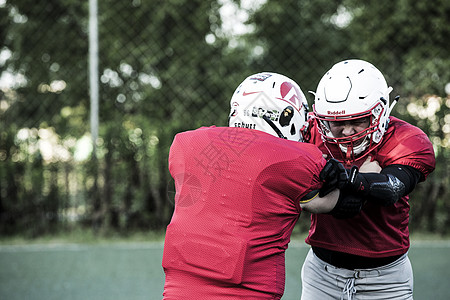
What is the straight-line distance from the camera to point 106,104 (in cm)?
1097

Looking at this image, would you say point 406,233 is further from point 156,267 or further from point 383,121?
point 156,267

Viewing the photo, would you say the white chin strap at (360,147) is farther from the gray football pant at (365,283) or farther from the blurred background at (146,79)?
the blurred background at (146,79)

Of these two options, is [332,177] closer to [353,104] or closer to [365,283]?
[353,104]

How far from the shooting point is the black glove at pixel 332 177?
2.18 meters

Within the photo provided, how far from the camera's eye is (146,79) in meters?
13.9

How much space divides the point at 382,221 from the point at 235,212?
3.54 ft

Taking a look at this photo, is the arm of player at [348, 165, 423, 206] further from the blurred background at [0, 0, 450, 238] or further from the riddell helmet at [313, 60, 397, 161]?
the blurred background at [0, 0, 450, 238]

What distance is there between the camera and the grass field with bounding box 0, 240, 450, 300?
17.4 ft

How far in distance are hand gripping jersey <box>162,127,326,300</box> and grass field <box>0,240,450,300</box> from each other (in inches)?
125

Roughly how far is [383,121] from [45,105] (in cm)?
1260

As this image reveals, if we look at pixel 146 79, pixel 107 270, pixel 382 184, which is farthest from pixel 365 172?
pixel 146 79

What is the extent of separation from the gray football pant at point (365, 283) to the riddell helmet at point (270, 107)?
35.5 inches

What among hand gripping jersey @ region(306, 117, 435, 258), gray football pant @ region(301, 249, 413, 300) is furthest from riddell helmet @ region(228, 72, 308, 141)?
gray football pant @ region(301, 249, 413, 300)

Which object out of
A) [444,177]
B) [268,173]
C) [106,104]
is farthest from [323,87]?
[106,104]
